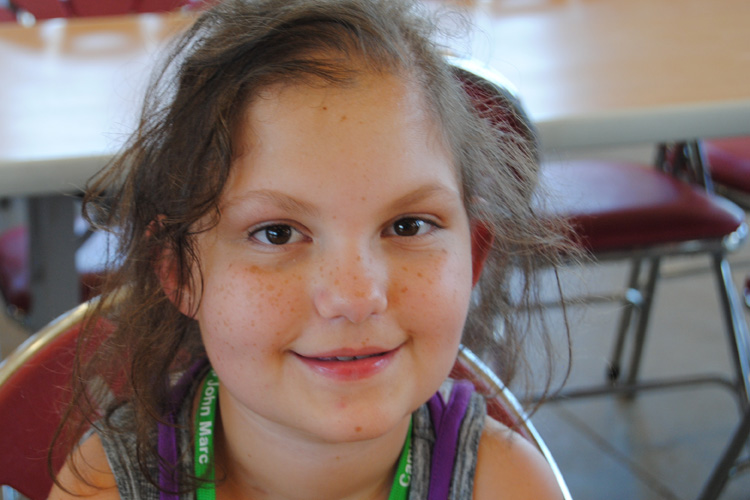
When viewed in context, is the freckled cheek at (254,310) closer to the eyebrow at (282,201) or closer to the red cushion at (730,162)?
the eyebrow at (282,201)

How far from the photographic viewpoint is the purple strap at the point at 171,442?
0.81 metres

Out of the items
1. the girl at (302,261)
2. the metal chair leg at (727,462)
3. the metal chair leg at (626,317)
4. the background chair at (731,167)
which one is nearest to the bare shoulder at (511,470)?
the girl at (302,261)

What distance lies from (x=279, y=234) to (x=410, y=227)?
4.5 inches

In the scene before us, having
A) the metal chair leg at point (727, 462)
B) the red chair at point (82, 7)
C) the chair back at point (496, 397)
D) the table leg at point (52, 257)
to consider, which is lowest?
the metal chair leg at point (727, 462)

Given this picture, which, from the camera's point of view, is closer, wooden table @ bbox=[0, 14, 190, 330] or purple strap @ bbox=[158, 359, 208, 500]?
purple strap @ bbox=[158, 359, 208, 500]

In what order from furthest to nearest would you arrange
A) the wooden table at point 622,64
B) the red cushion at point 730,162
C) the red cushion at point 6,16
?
the red cushion at point 6,16 → the red cushion at point 730,162 → the wooden table at point 622,64

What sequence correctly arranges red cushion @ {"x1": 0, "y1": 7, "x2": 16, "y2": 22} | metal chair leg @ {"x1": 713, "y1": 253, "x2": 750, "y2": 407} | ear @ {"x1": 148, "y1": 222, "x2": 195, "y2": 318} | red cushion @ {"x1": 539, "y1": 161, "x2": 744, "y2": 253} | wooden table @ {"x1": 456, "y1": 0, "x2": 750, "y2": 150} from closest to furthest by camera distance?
ear @ {"x1": 148, "y1": 222, "x2": 195, "y2": 318} → wooden table @ {"x1": 456, "y1": 0, "x2": 750, "y2": 150} → red cushion @ {"x1": 539, "y1": 161, "x2": 744, "y2": 253} → metal chair leg @ {"x1": 713, "y1": 253, "x2": 750, "y2": 407} → red cushion @ {"x1": 0, "y1": 7, "x2": 16, "y2": 22}

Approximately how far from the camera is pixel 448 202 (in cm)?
73

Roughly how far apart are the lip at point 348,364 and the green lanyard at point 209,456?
7.1 inches

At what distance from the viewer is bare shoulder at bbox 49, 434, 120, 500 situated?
0.79 meters

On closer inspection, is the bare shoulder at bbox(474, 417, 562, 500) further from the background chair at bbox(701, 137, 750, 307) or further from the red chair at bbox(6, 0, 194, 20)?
the red chair at bbox(6, 0, 194, 20)

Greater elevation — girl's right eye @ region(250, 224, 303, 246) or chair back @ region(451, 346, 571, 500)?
girl's right eye @ region(250, 224, 303, 246)

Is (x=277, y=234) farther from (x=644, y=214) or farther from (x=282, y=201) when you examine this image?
(x=644, y=214)

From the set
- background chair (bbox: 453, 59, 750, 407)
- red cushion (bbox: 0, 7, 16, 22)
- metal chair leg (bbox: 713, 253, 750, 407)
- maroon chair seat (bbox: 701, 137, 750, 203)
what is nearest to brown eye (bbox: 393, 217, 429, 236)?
background chair (bbox: 453, 59, 750, 407)
